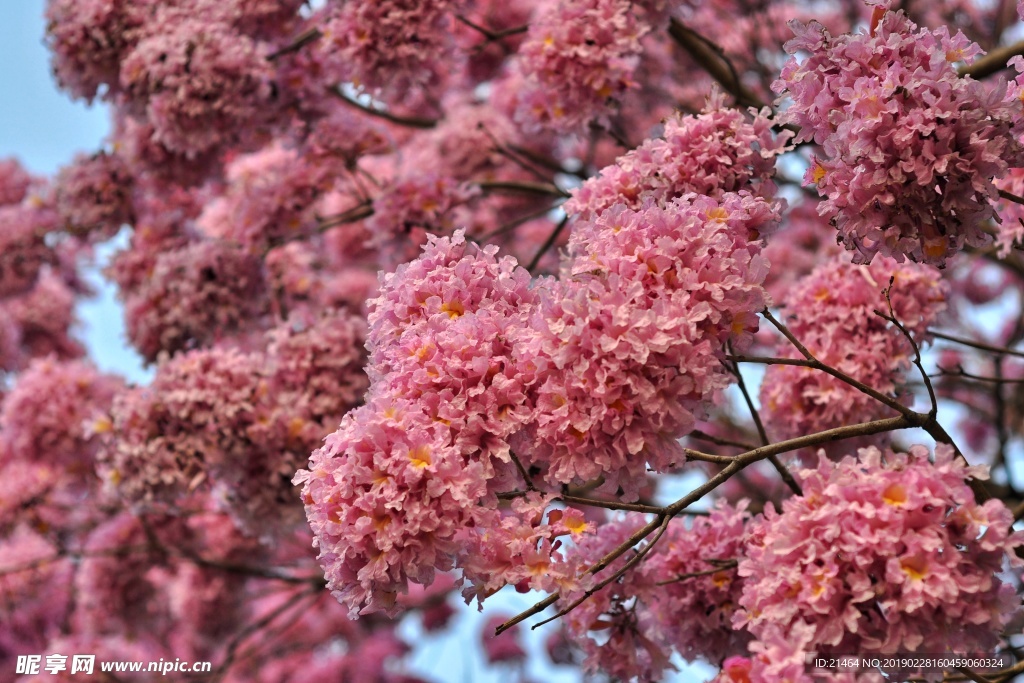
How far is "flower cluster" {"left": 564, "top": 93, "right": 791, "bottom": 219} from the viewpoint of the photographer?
2641mm

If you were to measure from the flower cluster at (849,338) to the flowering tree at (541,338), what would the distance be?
14 mm

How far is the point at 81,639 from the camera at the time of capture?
6.47 metres

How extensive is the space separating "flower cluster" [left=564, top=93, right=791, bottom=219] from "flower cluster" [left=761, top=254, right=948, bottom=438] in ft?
2.54

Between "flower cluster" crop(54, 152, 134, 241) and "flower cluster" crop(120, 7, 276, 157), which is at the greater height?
"flower cluster" crop(120, 7, 276, 157)

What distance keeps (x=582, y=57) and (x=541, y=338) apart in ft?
5.92

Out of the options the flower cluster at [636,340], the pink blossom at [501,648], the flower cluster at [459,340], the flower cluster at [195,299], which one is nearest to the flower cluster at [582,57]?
the flower cluster at [459,340]

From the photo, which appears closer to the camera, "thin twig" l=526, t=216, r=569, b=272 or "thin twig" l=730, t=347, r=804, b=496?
"thin twig" l=730, t=347, r=804, b=496

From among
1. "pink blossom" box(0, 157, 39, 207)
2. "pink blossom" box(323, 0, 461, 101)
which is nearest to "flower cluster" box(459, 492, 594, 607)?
"pink blossom" box(323, 0, 461, 101)

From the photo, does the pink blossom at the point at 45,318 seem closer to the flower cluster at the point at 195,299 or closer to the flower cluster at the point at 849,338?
the flower cluster at the point at 195,299

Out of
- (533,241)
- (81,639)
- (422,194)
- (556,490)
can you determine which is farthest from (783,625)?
(81,639)

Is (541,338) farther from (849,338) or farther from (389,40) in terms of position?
(389,40)

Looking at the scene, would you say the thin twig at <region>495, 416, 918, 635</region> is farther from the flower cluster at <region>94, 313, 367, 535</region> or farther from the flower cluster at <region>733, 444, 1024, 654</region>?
the flower cluster at <region>94, 313, 367, 535</region>

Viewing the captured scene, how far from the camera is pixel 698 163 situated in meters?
2.65

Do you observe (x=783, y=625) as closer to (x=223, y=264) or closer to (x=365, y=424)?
(x=365, y=424)
